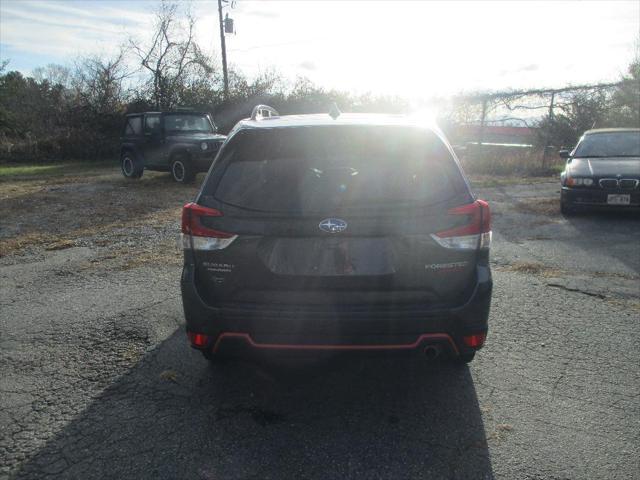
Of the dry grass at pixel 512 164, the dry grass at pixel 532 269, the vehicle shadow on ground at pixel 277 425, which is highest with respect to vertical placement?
the dry grass at pixel 512 164

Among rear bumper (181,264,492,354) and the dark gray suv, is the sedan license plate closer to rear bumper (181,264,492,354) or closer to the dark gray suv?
the dark gray suv

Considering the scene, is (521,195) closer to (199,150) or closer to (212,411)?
(199,150)

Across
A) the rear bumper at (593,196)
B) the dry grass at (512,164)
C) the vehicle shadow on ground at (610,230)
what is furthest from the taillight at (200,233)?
the dry grass at (512,164)

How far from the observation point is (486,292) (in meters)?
2.74

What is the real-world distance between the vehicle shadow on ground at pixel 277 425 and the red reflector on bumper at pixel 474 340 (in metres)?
0.43

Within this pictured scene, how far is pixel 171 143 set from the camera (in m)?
13.5

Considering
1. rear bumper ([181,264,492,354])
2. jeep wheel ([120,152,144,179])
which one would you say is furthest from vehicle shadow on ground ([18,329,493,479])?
jeep wheel ([120,152,144,179])

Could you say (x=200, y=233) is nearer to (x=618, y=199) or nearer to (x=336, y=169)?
(x=336, y=169)

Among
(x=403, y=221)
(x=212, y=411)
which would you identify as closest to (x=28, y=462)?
(x=212, y=411)

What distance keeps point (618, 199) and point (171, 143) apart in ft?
34.0

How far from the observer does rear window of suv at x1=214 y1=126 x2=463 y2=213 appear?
2707 millimetres

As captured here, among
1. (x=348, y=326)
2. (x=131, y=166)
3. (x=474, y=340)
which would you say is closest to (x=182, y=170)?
(x=131, y=166)

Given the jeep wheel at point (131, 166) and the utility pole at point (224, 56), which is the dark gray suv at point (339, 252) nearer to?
the jeep wheel at point (131, 166)

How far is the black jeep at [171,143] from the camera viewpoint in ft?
42.4
